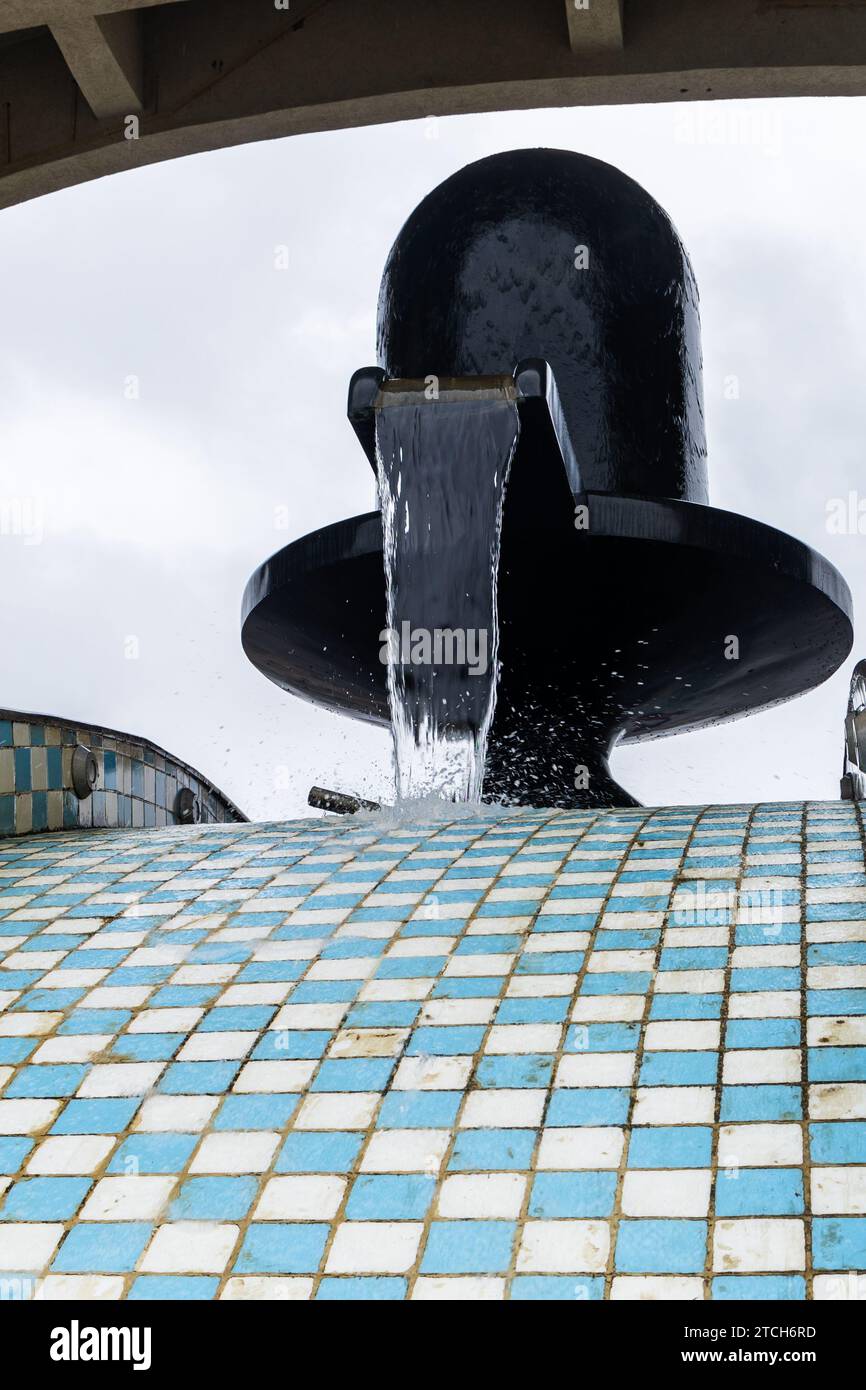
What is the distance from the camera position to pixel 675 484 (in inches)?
256

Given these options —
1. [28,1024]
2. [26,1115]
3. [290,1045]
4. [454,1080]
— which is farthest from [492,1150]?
[28,1024]

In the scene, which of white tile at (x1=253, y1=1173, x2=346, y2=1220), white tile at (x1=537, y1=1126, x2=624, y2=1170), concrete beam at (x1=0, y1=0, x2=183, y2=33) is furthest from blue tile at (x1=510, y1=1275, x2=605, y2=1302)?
concrete beam at (x1=0, y1=0, x2=183, y2=33)

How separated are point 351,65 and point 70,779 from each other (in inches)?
222

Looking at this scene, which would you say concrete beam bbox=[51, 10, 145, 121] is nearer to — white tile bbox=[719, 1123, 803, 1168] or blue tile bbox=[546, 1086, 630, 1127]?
blue tile bbox=[546, 1086, 630, 1127]

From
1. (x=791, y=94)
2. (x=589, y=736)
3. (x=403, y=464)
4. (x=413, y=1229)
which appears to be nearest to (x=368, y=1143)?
(x=413, y=1229)

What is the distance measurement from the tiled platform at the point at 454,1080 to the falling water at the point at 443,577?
1.61m

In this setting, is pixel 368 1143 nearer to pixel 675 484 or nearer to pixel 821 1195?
pixel 821 1195

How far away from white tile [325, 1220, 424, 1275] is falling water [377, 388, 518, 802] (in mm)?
3040

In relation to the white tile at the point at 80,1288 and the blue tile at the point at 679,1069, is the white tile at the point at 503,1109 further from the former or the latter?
the white tile at the point at 80,1288

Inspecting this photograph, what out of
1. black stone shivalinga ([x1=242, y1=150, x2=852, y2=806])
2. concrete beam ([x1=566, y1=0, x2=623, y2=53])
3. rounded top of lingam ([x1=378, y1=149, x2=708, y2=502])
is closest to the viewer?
black stone shivalinga ([x1=242, y1=150, x2=852, y2=806])

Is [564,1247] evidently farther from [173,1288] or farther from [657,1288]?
[173,1288]

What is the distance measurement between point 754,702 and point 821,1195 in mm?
5313

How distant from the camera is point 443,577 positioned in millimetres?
5445

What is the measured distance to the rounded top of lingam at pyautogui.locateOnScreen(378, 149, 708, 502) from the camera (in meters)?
6.25
